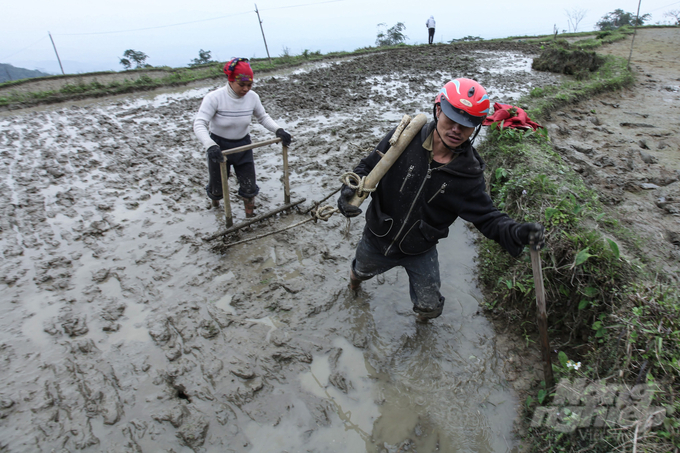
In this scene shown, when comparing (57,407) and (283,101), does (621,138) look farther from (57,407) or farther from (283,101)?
(57,407)

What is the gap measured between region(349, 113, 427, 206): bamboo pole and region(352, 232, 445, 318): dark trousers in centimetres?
62

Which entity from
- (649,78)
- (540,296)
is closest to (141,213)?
(540,296)

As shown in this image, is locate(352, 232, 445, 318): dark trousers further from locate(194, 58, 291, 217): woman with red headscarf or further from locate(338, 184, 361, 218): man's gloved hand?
locate(194, 58, 291, 217): woman with red headscarf

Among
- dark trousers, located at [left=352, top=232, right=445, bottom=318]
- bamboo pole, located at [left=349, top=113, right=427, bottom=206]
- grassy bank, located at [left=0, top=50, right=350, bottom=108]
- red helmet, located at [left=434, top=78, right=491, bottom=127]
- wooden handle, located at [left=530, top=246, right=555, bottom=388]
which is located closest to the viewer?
red helmet, located at [left=434, top=78, right=491, bottom=127]

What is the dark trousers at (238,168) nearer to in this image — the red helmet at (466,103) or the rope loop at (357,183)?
the rope loop at (357,183)

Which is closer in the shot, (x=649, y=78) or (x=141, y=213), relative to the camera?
(x=141, y=213)

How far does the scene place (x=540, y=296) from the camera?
216cm

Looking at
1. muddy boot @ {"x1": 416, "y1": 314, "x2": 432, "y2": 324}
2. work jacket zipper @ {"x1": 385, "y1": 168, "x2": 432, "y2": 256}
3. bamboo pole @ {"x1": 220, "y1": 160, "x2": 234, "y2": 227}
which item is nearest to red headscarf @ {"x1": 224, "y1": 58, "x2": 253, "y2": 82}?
bamboo pole @ {"x1": 220, "y1": 160, "x2": 234, "y2": 227}

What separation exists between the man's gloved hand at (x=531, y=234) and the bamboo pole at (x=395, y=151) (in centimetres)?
85

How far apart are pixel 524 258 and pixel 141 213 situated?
4570mm

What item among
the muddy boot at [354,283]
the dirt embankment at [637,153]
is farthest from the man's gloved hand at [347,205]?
the dirt embankment at [637,153]

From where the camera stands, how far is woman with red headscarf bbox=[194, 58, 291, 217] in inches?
145

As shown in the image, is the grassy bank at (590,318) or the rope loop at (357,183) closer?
the grassy bank at (590,318)

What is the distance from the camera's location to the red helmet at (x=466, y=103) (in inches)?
76.4
